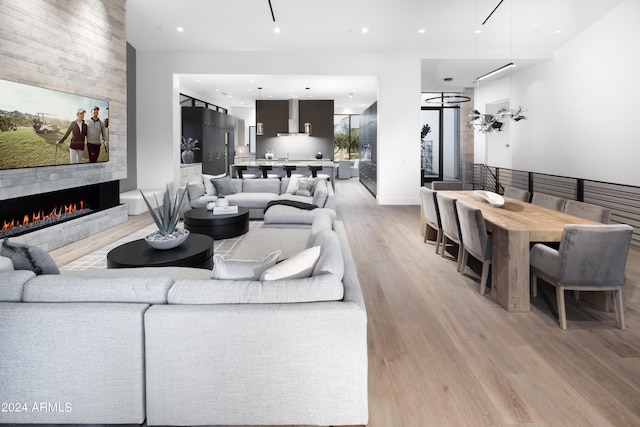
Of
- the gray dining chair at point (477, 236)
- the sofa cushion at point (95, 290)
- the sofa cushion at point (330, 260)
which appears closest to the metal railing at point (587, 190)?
the gray dining chair at point (477, 236)

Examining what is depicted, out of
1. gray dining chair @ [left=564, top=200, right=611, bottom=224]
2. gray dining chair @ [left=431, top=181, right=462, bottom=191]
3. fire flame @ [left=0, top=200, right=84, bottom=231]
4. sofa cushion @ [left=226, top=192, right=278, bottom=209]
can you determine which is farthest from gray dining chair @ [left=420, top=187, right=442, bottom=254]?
fire flame @ [left=0, top=200, right=84, bottom=231]

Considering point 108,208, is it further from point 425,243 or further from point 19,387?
point 19,387

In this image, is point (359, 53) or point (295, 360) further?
point (359, 53)

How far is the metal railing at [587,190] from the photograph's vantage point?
233 inches

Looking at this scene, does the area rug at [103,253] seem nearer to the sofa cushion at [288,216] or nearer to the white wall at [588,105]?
the sofa cushion at [288,216]

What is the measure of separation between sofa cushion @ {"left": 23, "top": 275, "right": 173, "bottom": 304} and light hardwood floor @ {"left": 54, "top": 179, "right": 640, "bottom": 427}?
118 centimetres

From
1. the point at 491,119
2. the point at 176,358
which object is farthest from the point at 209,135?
the point at 176,358

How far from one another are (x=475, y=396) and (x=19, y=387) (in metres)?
2.12

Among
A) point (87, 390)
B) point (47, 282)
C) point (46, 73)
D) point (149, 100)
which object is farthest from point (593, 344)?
point (149, 100)

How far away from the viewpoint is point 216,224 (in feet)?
18.5

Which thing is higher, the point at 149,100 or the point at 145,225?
the point at 149,100

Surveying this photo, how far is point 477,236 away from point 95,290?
3056mm

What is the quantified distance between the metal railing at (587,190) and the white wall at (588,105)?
17.3 inches

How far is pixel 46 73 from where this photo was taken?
4.93 meters
